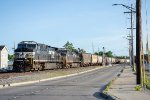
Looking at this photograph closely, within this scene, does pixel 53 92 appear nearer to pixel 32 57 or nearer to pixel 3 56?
pixel 32 57

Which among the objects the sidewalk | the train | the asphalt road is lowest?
the asphalt road

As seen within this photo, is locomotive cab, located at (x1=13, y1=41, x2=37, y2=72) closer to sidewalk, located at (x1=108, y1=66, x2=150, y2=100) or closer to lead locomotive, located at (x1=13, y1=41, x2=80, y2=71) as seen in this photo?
lead locomotive, located at (x1=13, y1=41, x2=80, y2=71)

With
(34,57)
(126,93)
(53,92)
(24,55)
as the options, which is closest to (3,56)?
(34,57)

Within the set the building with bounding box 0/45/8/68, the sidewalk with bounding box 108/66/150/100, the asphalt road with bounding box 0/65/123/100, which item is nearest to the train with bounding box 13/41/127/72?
the asphalt road with bounding box 0/65/123/100

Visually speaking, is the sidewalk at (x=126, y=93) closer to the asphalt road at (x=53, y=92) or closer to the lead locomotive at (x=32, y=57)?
the asphalt road at (x=53, y=92)

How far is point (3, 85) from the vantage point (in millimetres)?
29234

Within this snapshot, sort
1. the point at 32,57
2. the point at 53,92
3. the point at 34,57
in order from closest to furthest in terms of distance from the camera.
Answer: the point at 53,92 → the point at 32,57 → the point at 34,57

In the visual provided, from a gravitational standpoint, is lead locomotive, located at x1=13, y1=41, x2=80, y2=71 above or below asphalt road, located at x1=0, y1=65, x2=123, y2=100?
above

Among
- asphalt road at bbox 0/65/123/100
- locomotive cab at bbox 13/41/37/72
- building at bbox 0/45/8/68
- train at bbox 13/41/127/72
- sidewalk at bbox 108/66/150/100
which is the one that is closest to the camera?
sidewalk at bbox 108/66/150/100

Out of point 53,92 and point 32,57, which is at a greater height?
point 32,57

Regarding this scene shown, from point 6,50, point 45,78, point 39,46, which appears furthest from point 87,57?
point 45,78

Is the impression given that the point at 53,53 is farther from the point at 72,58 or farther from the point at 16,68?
the point at 72,58

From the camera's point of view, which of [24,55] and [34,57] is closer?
[24,55]

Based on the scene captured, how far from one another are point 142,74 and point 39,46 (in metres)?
27.3
